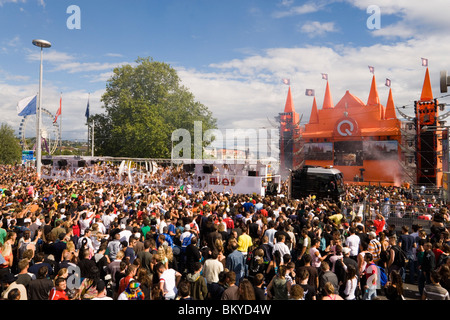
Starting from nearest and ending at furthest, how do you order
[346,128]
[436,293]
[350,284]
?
[436,293]
[350,284]
[346,128]

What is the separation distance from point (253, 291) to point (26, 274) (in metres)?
4.05

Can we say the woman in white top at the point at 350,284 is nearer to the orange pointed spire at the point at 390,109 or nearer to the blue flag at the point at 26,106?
the blue flag at the point at 26,106

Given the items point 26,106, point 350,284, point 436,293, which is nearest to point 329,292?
point 350,284

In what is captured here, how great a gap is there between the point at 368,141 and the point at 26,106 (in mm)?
37819

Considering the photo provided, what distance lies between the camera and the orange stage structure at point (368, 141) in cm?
3259

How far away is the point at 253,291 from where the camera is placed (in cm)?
438

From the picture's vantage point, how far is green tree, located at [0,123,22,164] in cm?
6153

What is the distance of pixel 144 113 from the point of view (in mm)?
37812

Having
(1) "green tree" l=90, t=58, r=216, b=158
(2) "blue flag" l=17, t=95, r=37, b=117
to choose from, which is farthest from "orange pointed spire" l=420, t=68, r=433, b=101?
(2) "blue flag" l=17, t=95, r=37, b=117

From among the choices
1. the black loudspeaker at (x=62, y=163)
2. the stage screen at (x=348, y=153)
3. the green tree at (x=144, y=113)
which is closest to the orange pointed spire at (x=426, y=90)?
the stage screen at (x=348, y=153)

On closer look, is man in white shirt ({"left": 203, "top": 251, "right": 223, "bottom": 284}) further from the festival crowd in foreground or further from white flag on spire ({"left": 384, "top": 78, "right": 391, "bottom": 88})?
white flag on spire ({"left": 384, "top": 78, "right": 391, "bottom": 88})

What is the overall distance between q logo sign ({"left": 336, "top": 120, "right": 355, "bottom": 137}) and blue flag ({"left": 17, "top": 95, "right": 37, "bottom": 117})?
35177mm

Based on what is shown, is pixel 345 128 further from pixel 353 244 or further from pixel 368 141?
pixel 353 244
